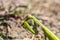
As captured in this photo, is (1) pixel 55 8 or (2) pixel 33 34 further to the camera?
(1) pixel 55 8

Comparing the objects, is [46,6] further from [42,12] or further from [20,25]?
[20,25]

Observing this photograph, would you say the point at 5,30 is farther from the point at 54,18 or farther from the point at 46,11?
the point at 46,11

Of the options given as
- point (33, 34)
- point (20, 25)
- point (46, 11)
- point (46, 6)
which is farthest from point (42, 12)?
point (33, 34)

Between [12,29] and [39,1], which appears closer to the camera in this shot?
[12,29]

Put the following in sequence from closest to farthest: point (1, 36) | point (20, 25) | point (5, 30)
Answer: point (1, 36) → point (5, 30) → point (20, 25)

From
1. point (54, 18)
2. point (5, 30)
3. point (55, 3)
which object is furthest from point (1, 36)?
point (55, 3)

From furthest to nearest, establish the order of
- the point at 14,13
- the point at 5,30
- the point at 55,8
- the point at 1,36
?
the point at 55,8, the point at 14,13, the point at 5,30, the point at 1,36

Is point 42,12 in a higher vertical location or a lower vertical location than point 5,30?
higher

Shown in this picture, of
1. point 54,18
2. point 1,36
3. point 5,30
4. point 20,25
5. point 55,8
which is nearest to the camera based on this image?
point 1,36

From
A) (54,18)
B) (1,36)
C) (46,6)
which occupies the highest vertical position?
(46,6)
